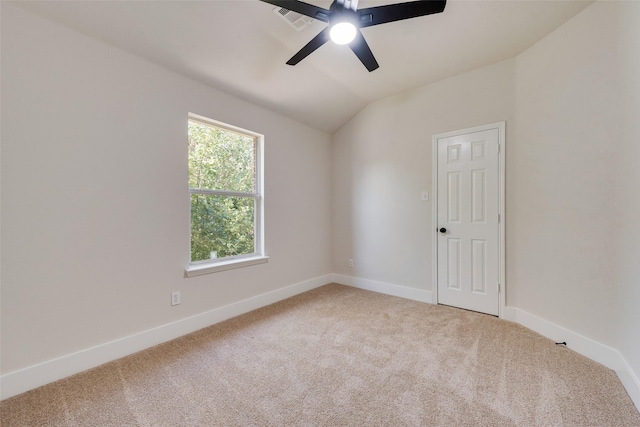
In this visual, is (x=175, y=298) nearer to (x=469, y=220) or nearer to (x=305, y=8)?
(x=305, y=8)

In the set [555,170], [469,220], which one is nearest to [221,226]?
[469,220]

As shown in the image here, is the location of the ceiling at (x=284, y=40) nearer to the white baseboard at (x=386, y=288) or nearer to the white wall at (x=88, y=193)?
the white wall at (x=88, y=193)

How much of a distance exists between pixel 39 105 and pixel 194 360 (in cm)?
206

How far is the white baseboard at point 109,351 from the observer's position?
1666 mm

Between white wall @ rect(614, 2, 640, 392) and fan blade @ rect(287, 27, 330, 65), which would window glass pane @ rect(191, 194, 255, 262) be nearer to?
fan blade @ rect(287, 27, 330, 65)

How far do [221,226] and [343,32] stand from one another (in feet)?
7.05

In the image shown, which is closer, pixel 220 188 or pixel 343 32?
pixel 343 32

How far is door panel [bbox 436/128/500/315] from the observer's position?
2.84 metres

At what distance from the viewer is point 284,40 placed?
2.41 meters

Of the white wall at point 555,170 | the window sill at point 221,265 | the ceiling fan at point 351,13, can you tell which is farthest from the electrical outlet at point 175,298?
the white wall at point 555,170

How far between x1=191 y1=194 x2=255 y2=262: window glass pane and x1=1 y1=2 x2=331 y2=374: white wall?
171mm

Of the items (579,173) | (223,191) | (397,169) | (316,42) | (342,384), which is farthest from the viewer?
(397,169)

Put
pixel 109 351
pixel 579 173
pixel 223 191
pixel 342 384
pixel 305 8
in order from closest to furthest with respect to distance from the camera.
Answer: pixel 305 8
pixel 342 384
pixel 109 351
pixel 579 173
pixel 223 191

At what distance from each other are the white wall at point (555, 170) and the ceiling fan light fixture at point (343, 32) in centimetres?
177
